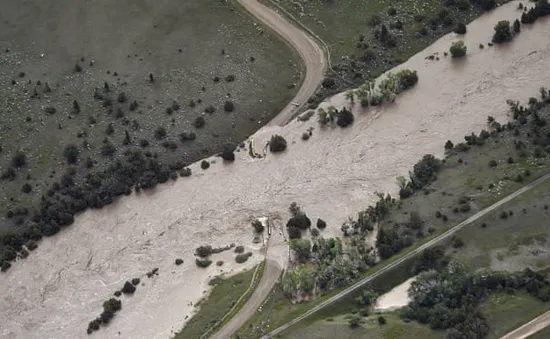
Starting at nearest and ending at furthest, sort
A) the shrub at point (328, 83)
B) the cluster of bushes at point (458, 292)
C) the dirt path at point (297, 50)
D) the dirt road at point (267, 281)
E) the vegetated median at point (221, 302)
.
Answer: the cluster of bushes at point (458, 292), the dirt road at point (267, 281), the vegetated median at point (221, 302), the dirt path at point (297, 50), the shrub at point (328, 83)

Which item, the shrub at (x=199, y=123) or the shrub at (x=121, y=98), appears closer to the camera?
the shrub at (x=199, y=123)

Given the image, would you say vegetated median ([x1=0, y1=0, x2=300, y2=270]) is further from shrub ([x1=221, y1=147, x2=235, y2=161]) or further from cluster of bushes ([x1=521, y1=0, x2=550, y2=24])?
cluster of bushes ([x1=521, y1=0, x2=550, y2=24])

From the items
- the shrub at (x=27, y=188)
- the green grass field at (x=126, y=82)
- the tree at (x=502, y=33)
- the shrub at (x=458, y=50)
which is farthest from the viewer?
the tree at (x=502, y=33)

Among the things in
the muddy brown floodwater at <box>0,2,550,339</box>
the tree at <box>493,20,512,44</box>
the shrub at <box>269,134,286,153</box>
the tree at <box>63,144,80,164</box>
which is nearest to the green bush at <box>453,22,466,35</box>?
the muddy brown floodwater at <box>0,2,550,339</box>

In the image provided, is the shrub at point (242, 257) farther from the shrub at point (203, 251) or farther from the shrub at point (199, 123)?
the shrub at point (199, 123)

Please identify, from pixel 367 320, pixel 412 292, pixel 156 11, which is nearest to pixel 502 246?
pixel 412 292

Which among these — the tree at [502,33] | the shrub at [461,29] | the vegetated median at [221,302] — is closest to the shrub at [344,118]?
the shrub at [461,29]

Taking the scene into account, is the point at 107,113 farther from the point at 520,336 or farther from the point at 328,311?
the point at 520,336
